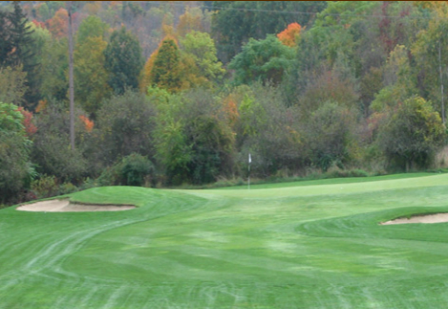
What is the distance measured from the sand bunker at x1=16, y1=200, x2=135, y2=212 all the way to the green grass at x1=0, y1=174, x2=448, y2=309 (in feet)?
6.68

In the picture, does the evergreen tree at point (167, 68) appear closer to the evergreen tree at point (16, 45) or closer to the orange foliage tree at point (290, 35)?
the evergreen tree at point (16, 45)

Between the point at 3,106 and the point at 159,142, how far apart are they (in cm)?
1356

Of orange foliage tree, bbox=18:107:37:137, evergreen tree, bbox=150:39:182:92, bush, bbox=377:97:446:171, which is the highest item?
evergreen tree, bbox=150:39:182:92

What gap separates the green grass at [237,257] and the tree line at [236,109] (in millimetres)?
17576

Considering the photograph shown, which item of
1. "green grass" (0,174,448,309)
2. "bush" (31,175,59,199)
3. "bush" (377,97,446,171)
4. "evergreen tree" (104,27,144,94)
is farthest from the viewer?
"evergreen tree" (104,27,144,94)

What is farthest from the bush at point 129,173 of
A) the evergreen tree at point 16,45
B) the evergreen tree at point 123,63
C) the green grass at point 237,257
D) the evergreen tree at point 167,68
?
the evergreen tree at point 123,63

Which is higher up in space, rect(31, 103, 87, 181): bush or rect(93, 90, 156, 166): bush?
rect(93, 90, 156, 166): bush

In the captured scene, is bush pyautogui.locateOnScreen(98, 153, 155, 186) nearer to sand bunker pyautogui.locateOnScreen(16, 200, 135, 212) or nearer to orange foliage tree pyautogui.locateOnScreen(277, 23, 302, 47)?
sand bunker pyautogui.locateOnScreen(16, 200, 135, 212)

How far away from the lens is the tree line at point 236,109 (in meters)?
41.5

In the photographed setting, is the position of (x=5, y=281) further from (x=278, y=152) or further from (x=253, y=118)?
(x=253, y=118)

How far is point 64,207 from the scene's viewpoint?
91.7 ft

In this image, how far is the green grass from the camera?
10.2 metres

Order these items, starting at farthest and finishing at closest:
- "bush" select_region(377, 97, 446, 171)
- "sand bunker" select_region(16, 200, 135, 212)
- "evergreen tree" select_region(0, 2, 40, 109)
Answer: "evergreen tree" select_region(0, 2, 40, 109) < "bush" select_region(377, 97, 446, 171) < "sand bunker" select_region(16, 200, 135, 212)

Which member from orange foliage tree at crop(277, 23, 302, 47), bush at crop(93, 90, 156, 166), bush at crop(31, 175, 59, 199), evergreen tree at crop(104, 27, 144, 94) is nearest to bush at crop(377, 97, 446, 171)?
bush at crop(93, 90, 156, 166)
